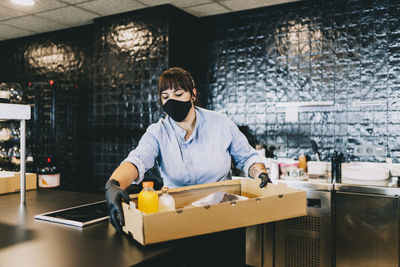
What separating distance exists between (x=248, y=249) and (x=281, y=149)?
1.13 meters

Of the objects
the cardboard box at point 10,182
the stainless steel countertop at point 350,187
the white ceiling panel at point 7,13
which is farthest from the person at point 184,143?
the white ceiling panel at point 7,13

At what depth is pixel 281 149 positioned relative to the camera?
380cm

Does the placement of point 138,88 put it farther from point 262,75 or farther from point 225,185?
point 225,185

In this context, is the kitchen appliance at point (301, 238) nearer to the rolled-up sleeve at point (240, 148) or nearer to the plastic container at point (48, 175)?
the rolled-up sleeve at point (240, 148)

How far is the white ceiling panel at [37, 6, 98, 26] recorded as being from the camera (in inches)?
160

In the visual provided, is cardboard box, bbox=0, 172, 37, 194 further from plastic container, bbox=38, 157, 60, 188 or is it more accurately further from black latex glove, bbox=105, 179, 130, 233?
plastic container, bbox=38, 157, 60, 188

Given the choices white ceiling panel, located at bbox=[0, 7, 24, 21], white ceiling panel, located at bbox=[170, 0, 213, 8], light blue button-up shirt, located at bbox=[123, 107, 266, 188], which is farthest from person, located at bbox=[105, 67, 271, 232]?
white ceiling panel, located at bbox=[0, 7, 24, 21]

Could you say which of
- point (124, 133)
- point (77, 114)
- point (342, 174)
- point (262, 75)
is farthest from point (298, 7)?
point (77, 114)

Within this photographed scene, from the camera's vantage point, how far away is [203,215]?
50.8 inches

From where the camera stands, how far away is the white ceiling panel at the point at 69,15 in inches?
160

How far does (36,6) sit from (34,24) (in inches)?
32.6

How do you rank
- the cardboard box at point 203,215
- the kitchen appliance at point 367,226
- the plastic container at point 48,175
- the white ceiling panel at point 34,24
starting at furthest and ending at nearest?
the white ceiling panel at point 34,24
the plastic container at point 48,175
the kitchen appliance at point 367,226
the cardboard box at point 203,215

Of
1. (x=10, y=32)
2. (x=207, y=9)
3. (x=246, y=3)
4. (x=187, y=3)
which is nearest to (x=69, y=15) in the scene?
(x=10, y=32)

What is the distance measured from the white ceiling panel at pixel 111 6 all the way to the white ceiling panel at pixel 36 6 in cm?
25
